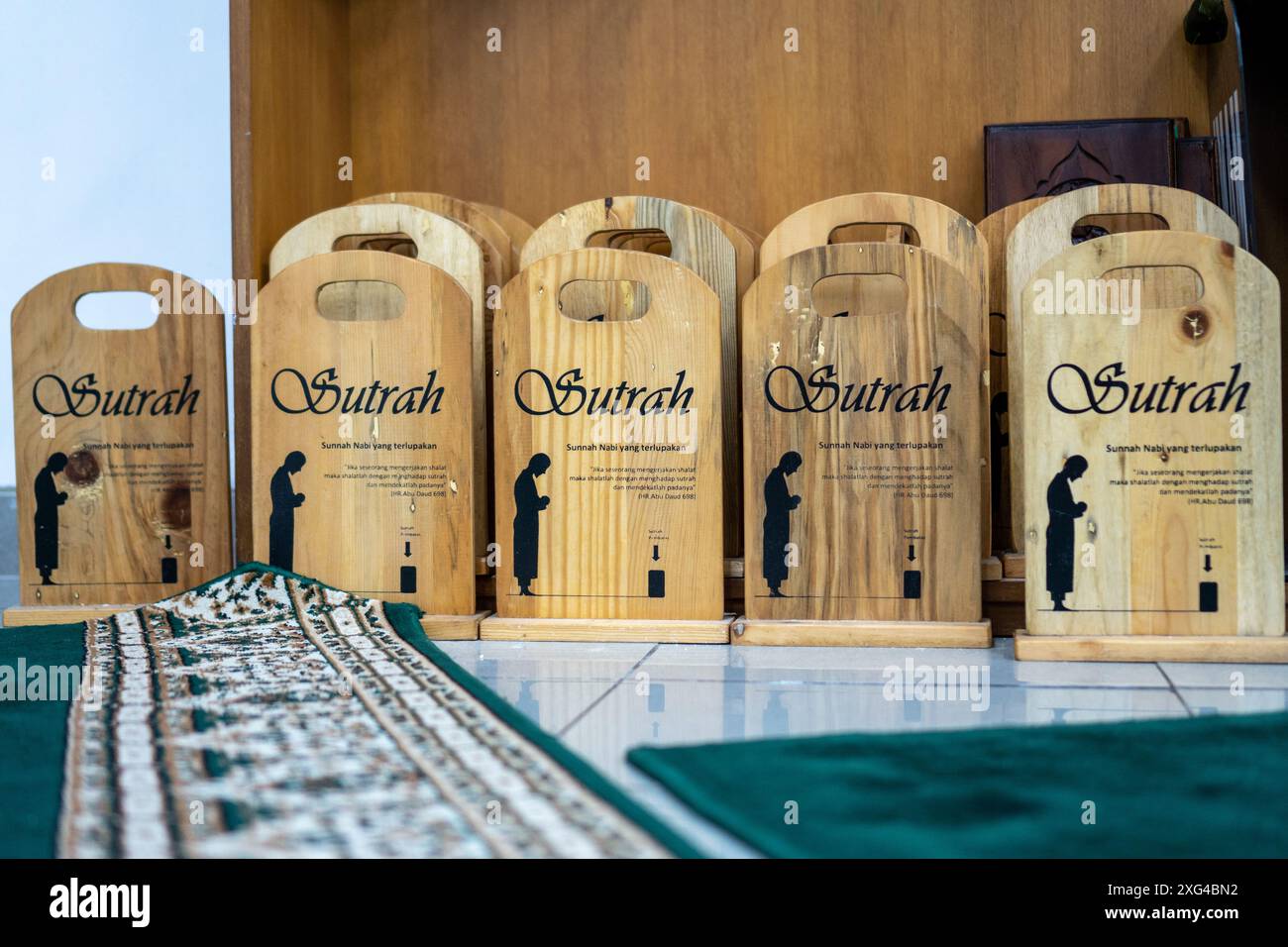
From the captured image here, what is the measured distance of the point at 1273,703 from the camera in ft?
3.77

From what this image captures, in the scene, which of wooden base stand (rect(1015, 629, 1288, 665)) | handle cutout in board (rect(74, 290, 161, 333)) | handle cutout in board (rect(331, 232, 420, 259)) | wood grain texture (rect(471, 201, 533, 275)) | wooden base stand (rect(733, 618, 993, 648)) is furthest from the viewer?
handle cutout in board (rect(74, 290, 161, 333))

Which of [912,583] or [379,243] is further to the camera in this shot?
[379,243]

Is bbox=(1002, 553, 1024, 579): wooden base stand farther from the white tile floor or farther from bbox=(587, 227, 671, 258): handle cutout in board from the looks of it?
bbox=(587, 227, 671, 258): handle cutout in board

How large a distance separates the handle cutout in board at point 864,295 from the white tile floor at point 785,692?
1.51 feet

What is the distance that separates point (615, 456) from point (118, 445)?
75 cm

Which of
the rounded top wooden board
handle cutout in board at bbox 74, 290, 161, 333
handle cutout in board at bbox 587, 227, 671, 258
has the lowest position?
handle cutout in board at bbox 74, 290, 161, 333

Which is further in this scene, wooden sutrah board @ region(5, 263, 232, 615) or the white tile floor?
wooden sutrah board @ region(5, 263, 232, 615)

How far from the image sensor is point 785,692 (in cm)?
124

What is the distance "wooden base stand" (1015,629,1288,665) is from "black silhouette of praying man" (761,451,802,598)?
31 cm

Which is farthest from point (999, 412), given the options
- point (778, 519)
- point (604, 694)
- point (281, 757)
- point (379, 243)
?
point (281, 757)

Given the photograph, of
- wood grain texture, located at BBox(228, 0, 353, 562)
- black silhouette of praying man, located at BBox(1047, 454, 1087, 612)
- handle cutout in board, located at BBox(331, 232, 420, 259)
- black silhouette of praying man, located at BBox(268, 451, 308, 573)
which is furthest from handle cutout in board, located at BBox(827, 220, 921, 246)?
wood grain texture, located at BBox(228, 0, 353, 562)

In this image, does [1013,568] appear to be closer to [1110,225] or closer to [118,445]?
[1110,225]

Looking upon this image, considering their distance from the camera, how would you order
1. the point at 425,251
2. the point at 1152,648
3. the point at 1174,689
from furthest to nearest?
the point at 425,251, the point at 1152,648, the point at 1174,689

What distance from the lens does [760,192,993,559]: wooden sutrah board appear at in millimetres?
1680
